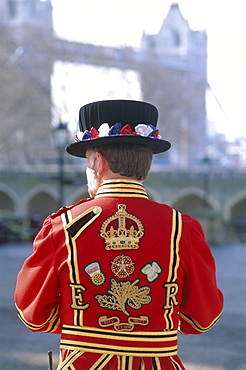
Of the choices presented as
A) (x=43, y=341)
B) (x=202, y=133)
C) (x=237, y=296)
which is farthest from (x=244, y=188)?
(x=43, y=341)

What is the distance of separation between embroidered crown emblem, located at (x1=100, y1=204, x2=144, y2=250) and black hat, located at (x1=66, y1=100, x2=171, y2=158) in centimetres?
22

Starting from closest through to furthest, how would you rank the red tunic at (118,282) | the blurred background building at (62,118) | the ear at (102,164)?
1. the red tunic at (118,282)
2. the ear at (102,164)
3. the blurred background building at (62,118)

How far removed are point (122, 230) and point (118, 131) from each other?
313mm

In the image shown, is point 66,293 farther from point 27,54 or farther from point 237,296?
point 27,54

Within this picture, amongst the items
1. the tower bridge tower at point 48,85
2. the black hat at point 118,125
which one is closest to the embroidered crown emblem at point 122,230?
the black hat at point 118,125

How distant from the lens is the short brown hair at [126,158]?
6.21 feet

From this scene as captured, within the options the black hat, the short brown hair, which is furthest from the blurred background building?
the short brown hair

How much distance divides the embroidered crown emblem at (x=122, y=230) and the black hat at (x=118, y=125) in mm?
217

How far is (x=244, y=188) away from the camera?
113ft

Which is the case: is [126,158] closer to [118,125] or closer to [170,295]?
[118,125]

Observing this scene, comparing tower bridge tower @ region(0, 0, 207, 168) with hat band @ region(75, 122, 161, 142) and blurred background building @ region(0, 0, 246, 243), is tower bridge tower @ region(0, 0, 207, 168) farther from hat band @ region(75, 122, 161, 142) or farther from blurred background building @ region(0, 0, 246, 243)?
hat band @ region(75, 122, 161, 142)

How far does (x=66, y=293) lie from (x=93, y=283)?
90 millimetres

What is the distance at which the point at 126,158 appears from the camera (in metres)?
1.89

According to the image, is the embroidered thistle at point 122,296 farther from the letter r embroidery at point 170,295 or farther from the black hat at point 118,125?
the black hat at point 118,125
